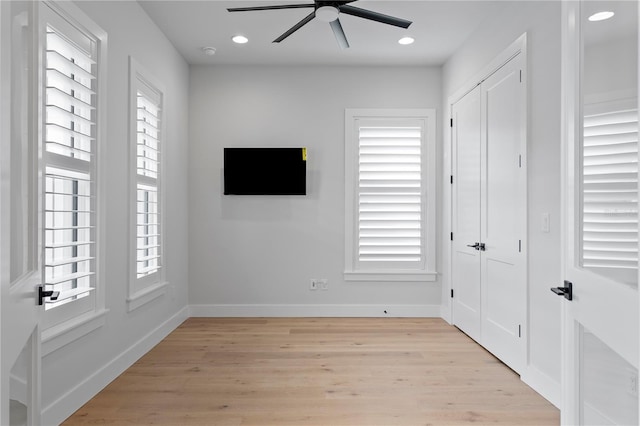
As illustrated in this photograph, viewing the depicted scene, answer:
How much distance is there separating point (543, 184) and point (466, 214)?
136 centimetres

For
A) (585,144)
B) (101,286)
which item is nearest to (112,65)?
(101,286)

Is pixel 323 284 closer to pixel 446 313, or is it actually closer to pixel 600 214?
pixel 446 313

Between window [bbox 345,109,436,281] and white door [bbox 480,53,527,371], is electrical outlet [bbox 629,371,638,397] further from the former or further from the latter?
window [bbox 345,109,436,281]

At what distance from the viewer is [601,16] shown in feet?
4.27

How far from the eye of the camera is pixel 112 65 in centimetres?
291

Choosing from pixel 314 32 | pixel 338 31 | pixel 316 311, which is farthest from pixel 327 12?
pixel 316 311

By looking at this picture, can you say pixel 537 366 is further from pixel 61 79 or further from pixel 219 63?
pixel 219 63

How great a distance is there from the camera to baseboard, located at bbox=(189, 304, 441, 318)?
479 centimetres

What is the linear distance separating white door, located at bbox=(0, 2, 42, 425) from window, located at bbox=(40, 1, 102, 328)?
113 cm

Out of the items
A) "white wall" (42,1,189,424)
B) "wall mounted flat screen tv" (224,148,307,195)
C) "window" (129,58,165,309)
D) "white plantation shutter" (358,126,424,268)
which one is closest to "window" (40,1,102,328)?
"white wall" (42,1,189,424)

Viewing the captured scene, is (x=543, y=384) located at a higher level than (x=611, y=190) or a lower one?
lower

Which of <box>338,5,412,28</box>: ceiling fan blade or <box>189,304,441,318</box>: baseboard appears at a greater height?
<box>338,5,412,28</box>: ceiling fan blade

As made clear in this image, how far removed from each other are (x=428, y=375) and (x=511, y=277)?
994 mm

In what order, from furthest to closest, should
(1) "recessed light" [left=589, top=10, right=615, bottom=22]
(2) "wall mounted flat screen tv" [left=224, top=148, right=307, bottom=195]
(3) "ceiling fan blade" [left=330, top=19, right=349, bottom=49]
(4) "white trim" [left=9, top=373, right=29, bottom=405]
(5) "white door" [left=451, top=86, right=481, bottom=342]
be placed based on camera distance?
(2) "wall mounted flat screen tv" [left=224, top=148, right=307, bottom=195]
(5) "white door" [left=451, top=86, right=481, bottom=342]
(3) "ceiling fan blade" [left=330, top=19, right=349, bottom=49]
(1) "recessed light" [left=589, top=10, right=615, bottom=22]
(4) "white trim" [left=9, top=373, right=29, bottom=405]
